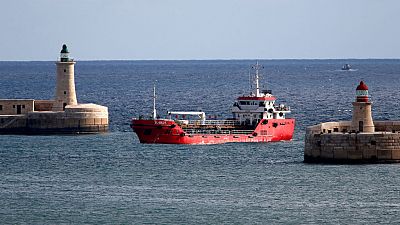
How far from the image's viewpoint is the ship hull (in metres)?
86.7

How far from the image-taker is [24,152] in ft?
269

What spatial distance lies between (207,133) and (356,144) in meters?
21.9

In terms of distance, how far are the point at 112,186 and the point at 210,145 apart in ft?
76.5

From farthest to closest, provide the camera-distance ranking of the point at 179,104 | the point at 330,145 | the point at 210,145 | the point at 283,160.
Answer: the point at 179,104, the point at 210,145, the point at 283,160, the point at 330,145

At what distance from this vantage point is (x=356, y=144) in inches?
2689

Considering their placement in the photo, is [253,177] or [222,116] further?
[222,116]

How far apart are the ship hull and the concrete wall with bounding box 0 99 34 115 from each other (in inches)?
497

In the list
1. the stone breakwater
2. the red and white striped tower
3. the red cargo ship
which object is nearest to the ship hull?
the red cargo ship

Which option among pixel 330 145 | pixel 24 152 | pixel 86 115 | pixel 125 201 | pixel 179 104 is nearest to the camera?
pixel 125 201

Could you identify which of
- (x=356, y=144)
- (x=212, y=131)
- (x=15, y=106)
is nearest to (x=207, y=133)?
(x=212, y=131)

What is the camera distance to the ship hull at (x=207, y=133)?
284 feet

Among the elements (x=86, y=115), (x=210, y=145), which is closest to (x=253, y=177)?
(x=210, y=145)

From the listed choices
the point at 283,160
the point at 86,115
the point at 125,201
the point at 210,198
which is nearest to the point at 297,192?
the point at 210,198

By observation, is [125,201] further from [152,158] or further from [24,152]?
[24,152]
